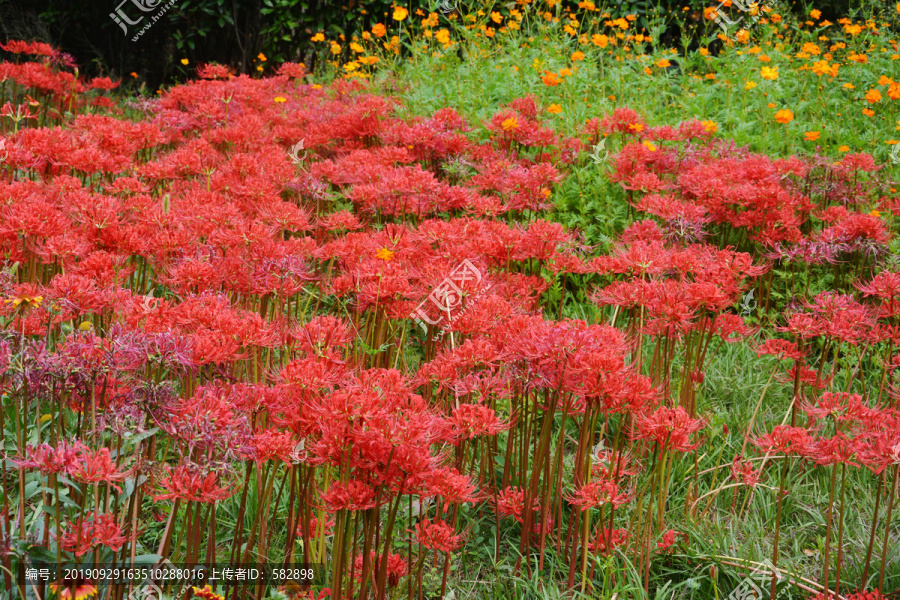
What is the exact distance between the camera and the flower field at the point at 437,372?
1.97 m

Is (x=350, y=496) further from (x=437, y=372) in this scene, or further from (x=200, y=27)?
(x=200, y=27)

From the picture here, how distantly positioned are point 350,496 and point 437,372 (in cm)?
67

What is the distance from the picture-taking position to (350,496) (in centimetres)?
176

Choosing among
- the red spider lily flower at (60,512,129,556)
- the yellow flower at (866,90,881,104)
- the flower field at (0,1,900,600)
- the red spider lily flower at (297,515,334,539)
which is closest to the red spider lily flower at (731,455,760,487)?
the flower field at (0,1,900,600)

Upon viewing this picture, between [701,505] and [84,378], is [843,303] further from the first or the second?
[84,378]

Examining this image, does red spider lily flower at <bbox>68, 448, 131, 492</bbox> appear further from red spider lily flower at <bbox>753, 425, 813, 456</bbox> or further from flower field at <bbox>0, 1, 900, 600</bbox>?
red spider lily flower at <bbox>753, 425, 813, 456</bbox>

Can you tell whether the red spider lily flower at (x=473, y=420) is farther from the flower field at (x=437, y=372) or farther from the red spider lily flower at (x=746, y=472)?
the red spider lily flower at (x=746, y=472)

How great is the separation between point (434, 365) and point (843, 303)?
5.11 feet

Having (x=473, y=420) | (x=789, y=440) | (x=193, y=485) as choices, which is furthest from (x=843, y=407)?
(x=193, y=485)

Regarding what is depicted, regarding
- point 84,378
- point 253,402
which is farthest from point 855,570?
point 84,378

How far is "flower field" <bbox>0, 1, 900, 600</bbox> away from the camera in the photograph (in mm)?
1968

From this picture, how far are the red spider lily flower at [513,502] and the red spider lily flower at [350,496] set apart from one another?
3.01 feet

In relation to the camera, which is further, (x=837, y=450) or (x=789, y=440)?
(x=789, y=440)

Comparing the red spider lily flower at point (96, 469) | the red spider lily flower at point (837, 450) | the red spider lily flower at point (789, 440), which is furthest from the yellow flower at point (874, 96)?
the red spider lily flower at point (96, 469)
